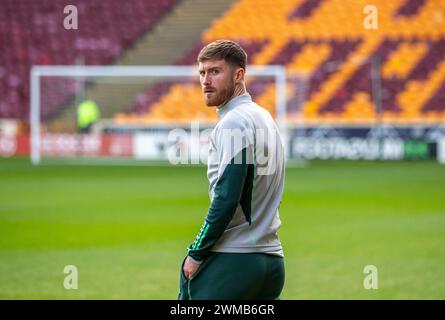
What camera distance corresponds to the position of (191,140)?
2833 cm

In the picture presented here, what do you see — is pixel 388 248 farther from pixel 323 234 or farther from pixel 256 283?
pixel 256 283

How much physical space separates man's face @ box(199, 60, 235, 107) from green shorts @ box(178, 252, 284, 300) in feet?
2.35

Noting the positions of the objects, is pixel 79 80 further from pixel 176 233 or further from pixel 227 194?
pixel 227 194

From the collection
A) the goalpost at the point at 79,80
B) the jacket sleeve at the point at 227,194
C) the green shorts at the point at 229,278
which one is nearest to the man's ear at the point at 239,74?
the jacket sleeve at the point at 227,194

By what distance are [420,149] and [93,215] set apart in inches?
673

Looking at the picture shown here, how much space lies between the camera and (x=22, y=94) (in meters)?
33.7

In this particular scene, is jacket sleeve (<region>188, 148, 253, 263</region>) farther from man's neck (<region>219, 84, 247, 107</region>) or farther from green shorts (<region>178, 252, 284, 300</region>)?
man's neck (<region>219, 84, 247, 107</region>)

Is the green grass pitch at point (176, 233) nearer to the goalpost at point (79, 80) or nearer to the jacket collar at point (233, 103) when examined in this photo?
the jacket collar at point (233, 103)

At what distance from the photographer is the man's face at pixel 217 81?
4.10m

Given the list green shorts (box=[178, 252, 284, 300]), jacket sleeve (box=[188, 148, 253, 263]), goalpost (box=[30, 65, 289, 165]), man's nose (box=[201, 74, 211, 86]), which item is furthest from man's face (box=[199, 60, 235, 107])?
goalpost (box=[30, 65, 289, 165])

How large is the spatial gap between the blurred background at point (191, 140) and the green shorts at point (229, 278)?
139 inches

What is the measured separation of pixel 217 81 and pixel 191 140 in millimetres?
24239
